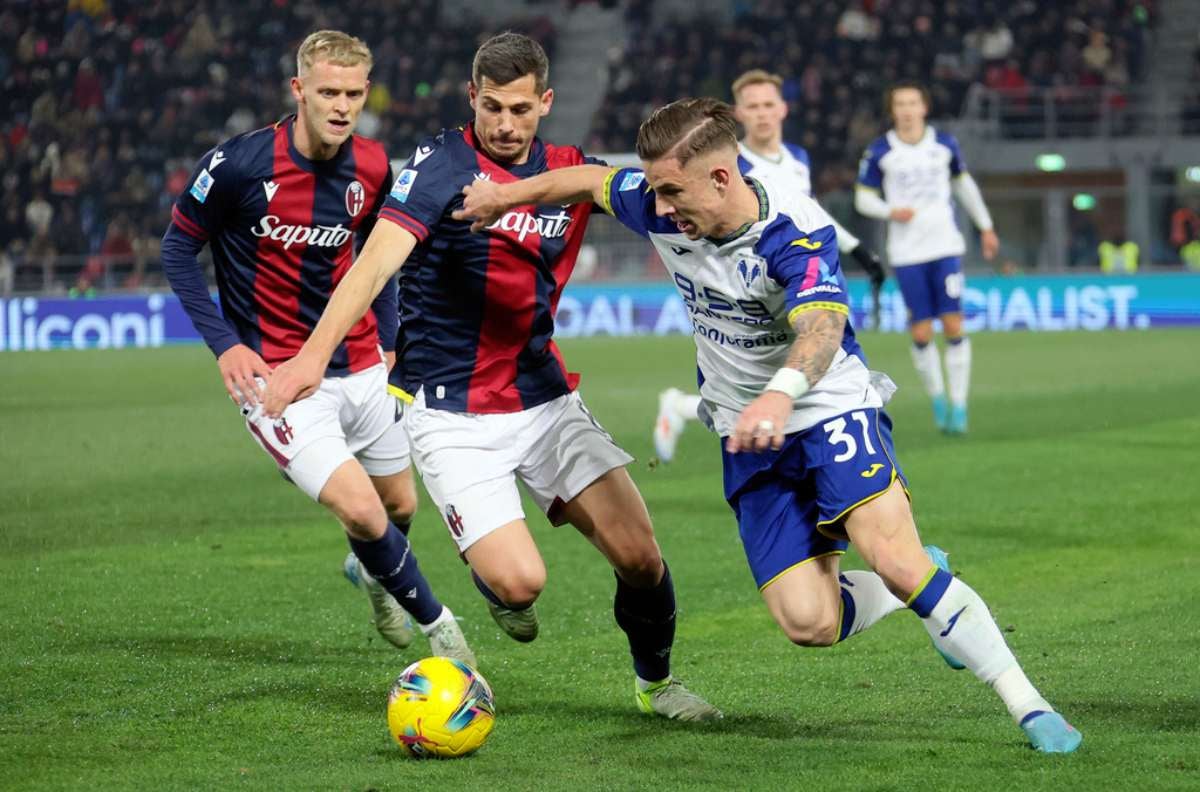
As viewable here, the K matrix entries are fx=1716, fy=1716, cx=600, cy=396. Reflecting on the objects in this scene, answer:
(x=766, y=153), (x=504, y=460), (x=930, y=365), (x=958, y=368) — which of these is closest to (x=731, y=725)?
(x=504, y=460)

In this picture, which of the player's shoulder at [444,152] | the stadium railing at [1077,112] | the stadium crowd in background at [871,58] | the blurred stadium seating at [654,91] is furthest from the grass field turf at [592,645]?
the stadium crowd in background at [871,58]

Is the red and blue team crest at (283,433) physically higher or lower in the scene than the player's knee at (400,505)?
higher

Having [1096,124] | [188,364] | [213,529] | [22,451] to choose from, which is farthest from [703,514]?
[1096,124]

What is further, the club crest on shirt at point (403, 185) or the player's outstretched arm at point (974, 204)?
the player's outstretched arm at point (974, 204)

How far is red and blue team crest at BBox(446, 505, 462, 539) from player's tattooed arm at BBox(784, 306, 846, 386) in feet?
4.90

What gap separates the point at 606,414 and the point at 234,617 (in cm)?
860

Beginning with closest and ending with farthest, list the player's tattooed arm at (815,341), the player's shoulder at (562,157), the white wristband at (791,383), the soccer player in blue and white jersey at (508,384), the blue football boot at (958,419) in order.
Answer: the white wristband at (791,383), the player's tattooed arm at (815,341), the soccer player in blue and white jersey at (508,384), the player's shoulder at (562,157), the blue football boot at (958,419)

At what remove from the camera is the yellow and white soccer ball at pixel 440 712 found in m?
5.09

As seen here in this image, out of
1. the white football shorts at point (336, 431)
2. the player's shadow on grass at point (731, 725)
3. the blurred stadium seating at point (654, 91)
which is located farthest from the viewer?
the blurred stadium seating at point (654, 91)

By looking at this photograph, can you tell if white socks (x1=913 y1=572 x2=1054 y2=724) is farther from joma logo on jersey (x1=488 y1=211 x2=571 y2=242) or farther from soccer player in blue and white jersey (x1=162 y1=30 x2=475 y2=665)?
soccer player in blue and white jersey (x1=162 y1=30 x2=475 y2=665)

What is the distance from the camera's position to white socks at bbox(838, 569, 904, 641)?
532 cm

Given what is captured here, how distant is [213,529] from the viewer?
33.0ft

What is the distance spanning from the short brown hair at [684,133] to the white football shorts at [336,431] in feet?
5.92

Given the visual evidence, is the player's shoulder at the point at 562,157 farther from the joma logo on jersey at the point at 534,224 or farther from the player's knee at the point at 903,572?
the player's knee at the point at 903,572
